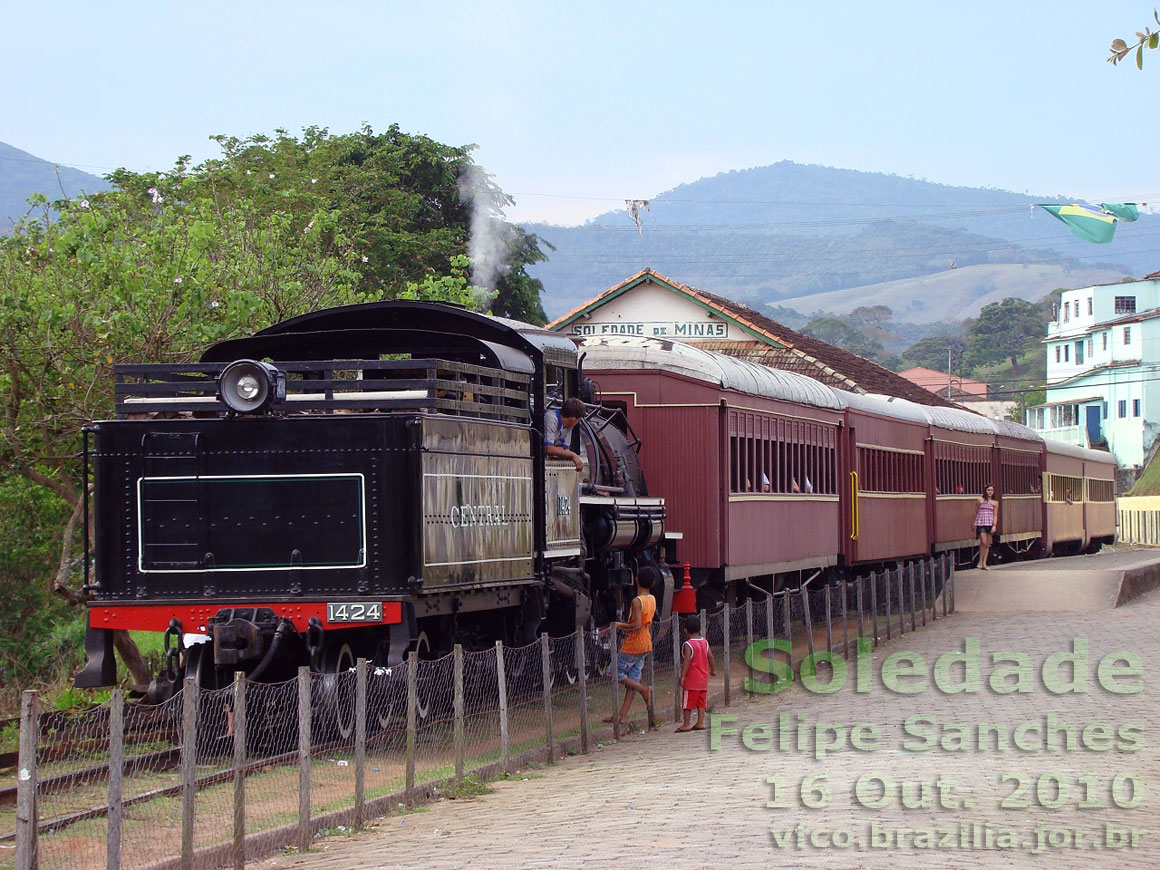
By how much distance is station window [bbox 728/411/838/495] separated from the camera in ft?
62.1

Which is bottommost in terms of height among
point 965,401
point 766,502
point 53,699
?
point 53,699

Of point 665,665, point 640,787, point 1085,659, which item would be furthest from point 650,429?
point 640,787

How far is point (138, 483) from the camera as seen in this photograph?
452 inches

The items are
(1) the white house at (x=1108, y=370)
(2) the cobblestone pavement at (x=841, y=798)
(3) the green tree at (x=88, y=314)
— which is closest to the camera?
(2) the cobblestone pavement at (x=841, y=798)

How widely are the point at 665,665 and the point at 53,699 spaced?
6896mm

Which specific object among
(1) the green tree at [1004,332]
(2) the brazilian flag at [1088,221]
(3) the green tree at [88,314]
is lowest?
(3) the green tree at [88,314]

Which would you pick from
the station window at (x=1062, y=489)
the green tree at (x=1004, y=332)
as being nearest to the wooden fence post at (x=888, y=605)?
the station window at (x=1062, y=489)

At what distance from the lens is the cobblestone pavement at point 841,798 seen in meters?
7.75

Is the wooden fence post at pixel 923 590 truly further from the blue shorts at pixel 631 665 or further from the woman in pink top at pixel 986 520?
the blue shorts at pixel 631 665

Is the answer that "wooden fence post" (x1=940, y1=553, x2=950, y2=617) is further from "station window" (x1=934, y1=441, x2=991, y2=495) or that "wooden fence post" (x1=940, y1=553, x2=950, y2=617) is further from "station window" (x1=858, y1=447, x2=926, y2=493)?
"station window" (x1=934, y1=441, x2=991, y2=495)

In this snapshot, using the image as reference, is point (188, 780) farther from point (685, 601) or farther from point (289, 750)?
point (685, 601)

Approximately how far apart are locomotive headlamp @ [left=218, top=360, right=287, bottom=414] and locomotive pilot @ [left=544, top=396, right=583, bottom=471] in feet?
9.57

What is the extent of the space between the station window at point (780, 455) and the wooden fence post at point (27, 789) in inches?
494

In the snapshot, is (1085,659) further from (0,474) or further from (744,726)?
(0,474)
